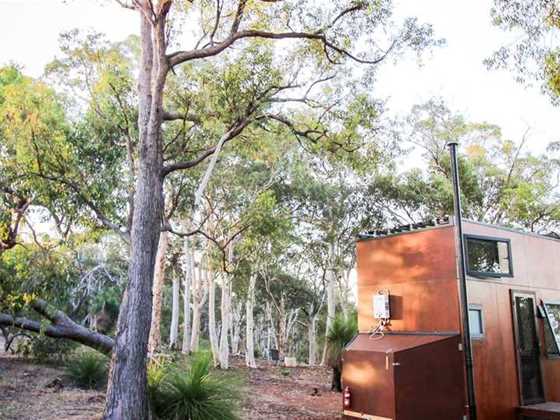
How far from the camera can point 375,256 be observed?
7133mm

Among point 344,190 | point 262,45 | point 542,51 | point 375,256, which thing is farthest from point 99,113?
point 344,190

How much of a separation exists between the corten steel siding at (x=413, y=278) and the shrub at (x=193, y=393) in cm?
216

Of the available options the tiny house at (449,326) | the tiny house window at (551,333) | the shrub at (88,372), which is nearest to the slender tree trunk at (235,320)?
the shrub at (88,372)

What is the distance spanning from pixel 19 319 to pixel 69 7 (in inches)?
235

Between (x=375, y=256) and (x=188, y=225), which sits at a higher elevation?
(x=188, y=225)

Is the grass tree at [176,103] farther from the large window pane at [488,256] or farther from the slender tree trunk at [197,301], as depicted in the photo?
the slender tree trunk at [197,301]

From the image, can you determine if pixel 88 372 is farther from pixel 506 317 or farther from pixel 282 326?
pixel 282 326

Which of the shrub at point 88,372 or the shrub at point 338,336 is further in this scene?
the shrub at point 338,336

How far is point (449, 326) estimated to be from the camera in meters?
6.01

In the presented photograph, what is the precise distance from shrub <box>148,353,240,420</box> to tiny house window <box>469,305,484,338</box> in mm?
3149

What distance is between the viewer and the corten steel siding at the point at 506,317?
611 centimetres

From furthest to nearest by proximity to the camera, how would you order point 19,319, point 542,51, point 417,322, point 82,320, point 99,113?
point 82,320
point 99,113
point 19,319
point 542,51
point 417,322

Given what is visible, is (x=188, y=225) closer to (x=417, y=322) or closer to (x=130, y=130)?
(x=130, y=130)

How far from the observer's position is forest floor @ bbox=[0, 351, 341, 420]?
7.73 metres
